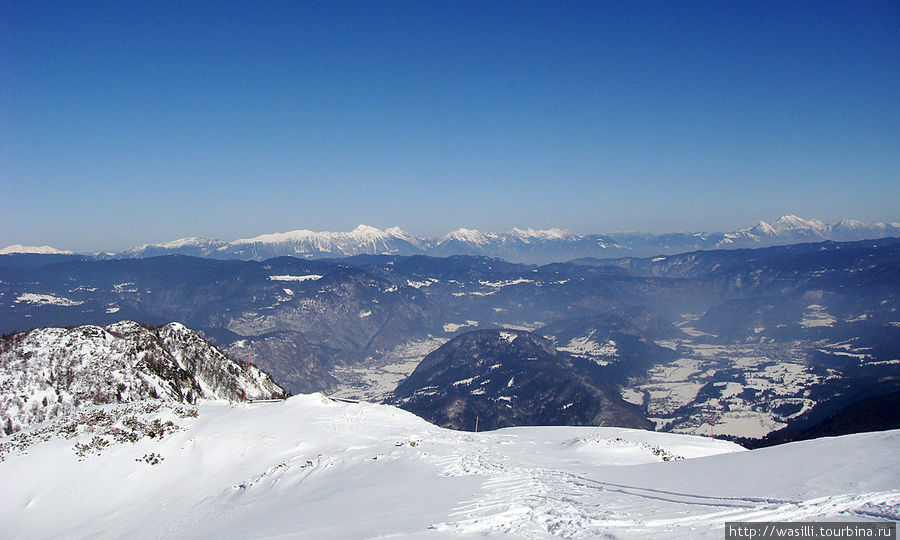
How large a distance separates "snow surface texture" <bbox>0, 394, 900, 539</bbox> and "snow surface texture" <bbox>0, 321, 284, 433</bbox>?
33.4ft

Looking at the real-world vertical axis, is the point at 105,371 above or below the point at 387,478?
above

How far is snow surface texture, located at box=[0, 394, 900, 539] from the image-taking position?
14062mm

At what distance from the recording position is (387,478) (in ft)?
78.4

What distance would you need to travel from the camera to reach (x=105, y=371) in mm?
47062

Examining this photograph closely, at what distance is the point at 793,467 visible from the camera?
1688 centimetres

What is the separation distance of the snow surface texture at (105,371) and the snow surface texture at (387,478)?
33.4ft

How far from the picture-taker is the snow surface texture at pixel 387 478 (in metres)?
14.1

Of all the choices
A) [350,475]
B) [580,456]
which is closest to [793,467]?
[580,456]

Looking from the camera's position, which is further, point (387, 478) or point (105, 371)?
point (105, 371)

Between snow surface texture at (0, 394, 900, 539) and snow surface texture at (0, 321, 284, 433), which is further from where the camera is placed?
snow surface texture at (0, 321, 284, 433)

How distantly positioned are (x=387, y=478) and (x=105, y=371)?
38.8 m

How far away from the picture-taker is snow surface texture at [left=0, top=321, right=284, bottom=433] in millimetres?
42469

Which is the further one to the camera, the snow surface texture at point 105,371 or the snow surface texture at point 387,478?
the snow surface texture at point 105,371

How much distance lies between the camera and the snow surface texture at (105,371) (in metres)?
42.5
